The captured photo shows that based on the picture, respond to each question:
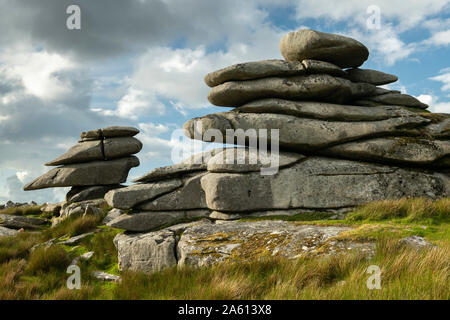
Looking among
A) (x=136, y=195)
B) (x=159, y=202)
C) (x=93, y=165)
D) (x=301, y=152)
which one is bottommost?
(x=159, y=202)

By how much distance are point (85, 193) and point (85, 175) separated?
128 cm

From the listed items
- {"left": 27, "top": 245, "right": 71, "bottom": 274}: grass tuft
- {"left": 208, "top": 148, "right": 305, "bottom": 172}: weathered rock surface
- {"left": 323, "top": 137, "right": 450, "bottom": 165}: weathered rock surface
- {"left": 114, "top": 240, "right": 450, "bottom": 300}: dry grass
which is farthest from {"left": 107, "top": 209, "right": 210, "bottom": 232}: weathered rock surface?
{"left": 323, "top": 137, "right": 450, "bottom": 165}: weathered rock surface

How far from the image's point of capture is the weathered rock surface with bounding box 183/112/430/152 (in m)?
13.5

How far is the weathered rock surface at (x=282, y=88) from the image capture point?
1418 cm

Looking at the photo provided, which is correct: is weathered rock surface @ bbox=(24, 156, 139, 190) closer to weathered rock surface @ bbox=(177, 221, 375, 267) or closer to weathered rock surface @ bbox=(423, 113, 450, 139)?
weathered rock surface @ bbox=(177, 221, 375, 267)

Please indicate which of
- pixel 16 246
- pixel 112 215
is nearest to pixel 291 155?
pixel 112 215

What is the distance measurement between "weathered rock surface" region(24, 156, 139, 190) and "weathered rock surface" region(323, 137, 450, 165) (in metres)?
15.6

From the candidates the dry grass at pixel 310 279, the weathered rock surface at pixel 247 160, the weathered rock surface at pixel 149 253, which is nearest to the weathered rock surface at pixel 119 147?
the weathered rock surface at pixel 247 160

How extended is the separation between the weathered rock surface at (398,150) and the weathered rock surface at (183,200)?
6.21m

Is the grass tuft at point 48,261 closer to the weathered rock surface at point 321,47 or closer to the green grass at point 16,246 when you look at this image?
the green grass at point 16,246

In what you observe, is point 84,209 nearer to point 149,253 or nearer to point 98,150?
point 98,150

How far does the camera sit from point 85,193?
2184 cm

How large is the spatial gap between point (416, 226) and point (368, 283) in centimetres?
460
